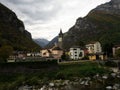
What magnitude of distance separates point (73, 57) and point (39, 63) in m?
43.5

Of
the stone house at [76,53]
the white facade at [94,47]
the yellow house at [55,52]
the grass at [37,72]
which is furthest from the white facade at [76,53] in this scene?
the grass at [37,72]

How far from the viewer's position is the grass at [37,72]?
2773 inches

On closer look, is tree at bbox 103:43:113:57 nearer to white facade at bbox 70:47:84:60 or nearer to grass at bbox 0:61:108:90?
white facade at bbox 70:47:84:60

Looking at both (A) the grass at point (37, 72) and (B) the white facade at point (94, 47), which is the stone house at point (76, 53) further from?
(A) the grass at point (37, 72)

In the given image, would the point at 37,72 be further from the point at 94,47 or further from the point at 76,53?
the point at 94,47

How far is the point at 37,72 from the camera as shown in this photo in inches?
3275

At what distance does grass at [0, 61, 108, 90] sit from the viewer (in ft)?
231

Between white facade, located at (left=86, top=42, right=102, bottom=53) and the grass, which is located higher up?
white facade, located at (left=86, top=42, right=102, bottom=53)

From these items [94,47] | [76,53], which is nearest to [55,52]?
[76,53]

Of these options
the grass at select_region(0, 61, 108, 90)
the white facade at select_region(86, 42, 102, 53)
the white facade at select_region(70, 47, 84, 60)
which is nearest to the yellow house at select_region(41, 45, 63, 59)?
the white facade at select_region(70, 47, 84, 60)

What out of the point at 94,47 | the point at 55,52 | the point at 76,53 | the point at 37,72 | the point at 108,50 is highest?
the point at 94,47

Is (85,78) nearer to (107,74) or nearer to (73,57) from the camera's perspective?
(107,74)

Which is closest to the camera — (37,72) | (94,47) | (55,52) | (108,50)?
(37,72)

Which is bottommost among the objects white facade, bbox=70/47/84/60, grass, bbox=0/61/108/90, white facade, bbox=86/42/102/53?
grass, bbox=0/61/108/90
